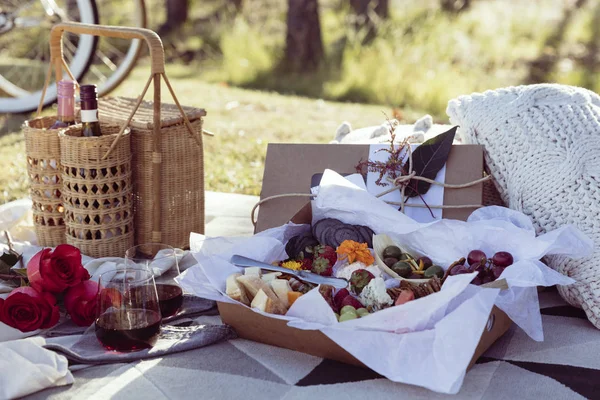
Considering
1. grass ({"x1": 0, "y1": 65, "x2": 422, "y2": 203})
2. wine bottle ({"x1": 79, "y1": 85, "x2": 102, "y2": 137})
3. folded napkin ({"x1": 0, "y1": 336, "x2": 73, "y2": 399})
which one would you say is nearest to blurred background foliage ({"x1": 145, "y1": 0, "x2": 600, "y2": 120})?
grass ({"x1": 0, "y1": 65, "x2": 422, "y2": 203})

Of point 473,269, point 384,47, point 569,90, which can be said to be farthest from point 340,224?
point 384,47

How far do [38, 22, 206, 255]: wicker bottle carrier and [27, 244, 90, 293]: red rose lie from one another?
37 centimetres

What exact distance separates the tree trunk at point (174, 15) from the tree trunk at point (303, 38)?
2.04m

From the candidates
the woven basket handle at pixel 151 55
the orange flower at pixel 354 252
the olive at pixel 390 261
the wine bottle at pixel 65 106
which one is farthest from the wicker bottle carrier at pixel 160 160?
the olive at pixel 390 261

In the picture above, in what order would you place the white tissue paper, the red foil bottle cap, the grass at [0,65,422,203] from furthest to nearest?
the grass at [0,65,422,203] → the red foil bottle cap → the white tissue paper

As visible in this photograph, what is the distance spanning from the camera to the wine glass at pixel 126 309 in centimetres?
155

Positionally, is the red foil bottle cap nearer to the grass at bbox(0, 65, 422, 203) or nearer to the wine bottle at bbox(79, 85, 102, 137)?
the wine bottle at bbox(79, 85, 102, 137)

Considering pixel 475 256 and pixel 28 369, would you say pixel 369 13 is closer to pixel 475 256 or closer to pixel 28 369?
pixel 475 256

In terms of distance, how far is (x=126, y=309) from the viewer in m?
1.56

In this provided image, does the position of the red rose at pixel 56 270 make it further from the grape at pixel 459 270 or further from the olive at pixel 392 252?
the grape at pixel 459 270

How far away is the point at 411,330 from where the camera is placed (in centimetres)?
152

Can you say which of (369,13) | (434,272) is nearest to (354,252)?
(434,272)

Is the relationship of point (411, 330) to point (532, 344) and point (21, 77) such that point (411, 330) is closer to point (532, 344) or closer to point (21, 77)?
point (532, 344)

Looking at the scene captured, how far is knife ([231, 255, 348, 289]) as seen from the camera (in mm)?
1741
